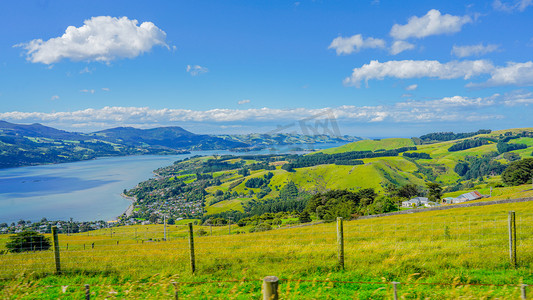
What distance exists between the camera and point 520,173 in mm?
78125

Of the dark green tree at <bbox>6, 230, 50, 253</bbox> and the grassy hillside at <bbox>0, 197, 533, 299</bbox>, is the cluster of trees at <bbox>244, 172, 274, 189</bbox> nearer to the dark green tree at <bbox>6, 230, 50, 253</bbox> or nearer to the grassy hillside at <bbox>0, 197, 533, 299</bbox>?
the dark green tree at <bbox>6, 230, 50, 253</bbox>

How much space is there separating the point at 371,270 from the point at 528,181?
98.1 meters

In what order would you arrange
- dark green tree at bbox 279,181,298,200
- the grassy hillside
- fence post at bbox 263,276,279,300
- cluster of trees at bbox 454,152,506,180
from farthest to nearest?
cluster of trees at bbox 454,152,506,180 → dark green tree at bbox 279,181,298,200 → the grassy hillside → fence post at bbox 263,276,279,300

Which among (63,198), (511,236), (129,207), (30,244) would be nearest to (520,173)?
(511,236)

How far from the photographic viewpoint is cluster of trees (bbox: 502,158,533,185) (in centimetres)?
7668

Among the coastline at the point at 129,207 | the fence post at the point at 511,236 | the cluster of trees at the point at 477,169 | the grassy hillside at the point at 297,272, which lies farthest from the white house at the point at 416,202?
the cluster of trees at the point at 477,169

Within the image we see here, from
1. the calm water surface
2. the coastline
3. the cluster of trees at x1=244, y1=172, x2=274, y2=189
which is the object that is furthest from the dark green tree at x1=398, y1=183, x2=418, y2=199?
the calm water surface

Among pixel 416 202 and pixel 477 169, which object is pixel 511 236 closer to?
pixel 416 202

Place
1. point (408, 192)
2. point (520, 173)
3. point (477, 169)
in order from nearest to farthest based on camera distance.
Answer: point (520, 173) < point (408, 192) < point (477, 169)

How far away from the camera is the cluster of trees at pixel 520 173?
76675 mm

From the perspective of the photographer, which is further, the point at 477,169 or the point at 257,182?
the point at 257,182

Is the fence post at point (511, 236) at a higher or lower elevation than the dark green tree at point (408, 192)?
higher

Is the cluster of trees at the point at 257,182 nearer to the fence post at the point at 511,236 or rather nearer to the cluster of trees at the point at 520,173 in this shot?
the cluster of trees at the point at 520,173

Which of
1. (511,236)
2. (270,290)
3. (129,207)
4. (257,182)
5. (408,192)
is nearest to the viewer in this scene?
(270,290)
